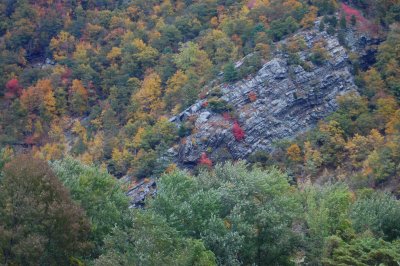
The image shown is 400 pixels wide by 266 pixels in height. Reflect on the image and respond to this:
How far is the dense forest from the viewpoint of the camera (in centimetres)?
2200

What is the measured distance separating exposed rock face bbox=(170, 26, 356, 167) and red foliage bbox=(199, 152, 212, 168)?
36 cm

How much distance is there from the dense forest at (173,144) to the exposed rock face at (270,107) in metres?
0.92

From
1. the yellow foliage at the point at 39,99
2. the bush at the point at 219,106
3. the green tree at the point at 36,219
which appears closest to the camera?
the green tree at the point at 36,219

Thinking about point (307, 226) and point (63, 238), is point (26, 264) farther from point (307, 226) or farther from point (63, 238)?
point (307, 226)

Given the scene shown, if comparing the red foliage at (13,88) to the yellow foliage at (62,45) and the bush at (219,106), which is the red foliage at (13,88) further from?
the bush at (219,106)

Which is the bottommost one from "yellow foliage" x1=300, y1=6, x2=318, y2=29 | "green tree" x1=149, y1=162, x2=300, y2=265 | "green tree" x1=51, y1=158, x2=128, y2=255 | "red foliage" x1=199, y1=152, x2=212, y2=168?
"red foliage" x1=199, y1=152, x2=212, y2=168

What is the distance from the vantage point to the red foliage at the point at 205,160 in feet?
165

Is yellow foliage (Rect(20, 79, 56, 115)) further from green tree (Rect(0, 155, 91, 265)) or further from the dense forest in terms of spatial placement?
green tree (Rect(0, 155, 91, 265))

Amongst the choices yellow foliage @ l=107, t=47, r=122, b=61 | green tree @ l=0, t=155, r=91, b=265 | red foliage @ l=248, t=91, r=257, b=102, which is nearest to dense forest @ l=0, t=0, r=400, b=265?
green tree @ l=0, t=155, r=91, b=265

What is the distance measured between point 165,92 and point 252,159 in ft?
46.6

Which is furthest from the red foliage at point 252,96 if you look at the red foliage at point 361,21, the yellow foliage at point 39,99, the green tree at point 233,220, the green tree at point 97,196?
the green tree at point 233,220

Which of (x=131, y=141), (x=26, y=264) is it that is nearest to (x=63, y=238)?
(x=26, y=264)

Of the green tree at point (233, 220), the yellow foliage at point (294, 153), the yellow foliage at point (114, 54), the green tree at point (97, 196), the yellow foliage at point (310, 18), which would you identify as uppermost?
the green tree at point (97, 196)

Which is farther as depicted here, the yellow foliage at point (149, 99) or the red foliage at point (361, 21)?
the yellow foliage at point (149, 99)
